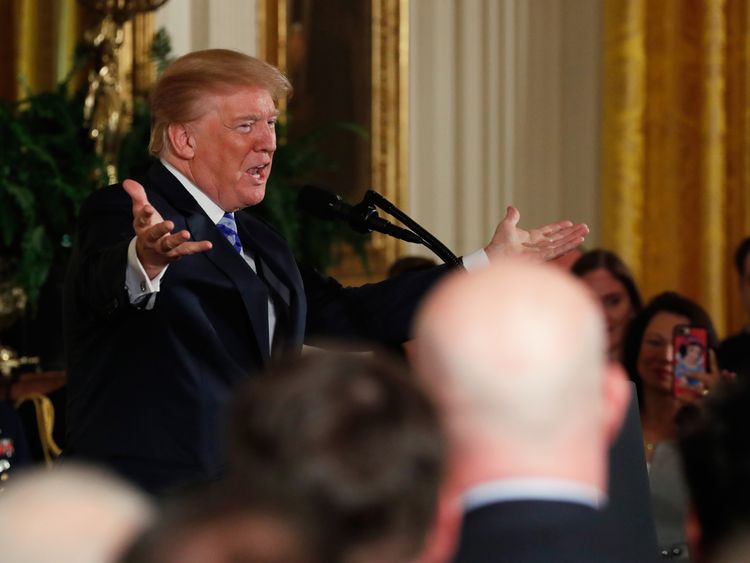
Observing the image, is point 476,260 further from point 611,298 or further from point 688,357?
point 611,298

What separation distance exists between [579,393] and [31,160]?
3875mm

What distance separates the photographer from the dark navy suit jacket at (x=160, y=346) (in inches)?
97.3

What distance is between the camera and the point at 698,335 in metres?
4.06

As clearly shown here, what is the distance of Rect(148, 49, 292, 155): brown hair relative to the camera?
2.80 m

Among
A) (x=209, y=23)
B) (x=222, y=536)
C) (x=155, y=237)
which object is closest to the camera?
(x=222, y=536)

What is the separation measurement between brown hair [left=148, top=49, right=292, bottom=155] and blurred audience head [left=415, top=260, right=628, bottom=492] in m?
1.77

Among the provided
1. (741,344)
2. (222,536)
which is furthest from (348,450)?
(741,344)

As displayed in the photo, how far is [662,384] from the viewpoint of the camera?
4.00 metres

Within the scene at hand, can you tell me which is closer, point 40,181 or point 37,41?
point 40,181

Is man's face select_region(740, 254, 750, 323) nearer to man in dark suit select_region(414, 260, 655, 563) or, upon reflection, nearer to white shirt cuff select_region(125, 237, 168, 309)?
white shirt cuff select_region(125, 237, 168, 309)

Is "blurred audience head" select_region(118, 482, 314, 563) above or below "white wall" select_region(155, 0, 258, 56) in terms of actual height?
below

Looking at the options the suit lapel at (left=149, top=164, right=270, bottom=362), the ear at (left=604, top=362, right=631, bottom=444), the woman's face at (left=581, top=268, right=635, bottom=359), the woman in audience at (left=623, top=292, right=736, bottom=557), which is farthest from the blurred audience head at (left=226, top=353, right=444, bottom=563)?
the woman's face at (left=581, top=268, right=635, bottom=359)

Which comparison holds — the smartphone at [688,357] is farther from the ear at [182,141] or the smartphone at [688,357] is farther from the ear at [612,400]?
A: the ear at [612,400]

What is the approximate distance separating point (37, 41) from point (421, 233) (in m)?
3.21
